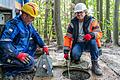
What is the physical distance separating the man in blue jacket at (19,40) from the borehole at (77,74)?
2.85ft

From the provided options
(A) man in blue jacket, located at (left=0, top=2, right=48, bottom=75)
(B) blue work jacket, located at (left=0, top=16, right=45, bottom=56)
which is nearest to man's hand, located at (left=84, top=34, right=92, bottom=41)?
(B) blue work jacket, located at (left=0, top=16, right=45, bottom=56)

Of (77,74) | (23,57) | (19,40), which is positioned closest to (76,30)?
(77,74)

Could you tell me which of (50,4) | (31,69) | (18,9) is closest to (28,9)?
(31,69)

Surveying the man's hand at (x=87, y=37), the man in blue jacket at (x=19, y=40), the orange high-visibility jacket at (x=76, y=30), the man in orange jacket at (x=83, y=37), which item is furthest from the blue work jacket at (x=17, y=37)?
the man's hand at (x=87, y=37)

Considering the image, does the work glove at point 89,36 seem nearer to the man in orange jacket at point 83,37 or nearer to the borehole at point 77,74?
the man in orange jacket at point 83,37

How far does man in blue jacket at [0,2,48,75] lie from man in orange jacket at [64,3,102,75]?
3.41 ft

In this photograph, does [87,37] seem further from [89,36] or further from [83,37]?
[83,37]

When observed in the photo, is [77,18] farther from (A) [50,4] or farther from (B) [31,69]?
(A) [50,4]

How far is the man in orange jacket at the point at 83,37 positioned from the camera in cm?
515

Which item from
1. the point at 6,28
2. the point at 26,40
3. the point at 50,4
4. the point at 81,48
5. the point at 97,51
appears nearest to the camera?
the point at 6,28

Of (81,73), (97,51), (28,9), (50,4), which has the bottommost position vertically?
(81,73)

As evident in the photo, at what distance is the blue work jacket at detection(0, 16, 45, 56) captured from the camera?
4.35 meters

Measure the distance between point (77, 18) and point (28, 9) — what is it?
53.2 inches

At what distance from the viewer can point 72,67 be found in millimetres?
5426
